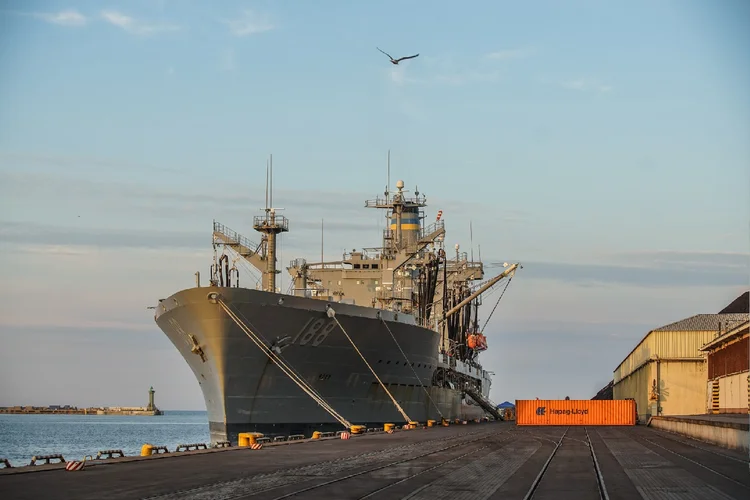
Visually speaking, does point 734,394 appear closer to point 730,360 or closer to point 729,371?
point 729,371

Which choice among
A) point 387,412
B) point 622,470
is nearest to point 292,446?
point 622,470

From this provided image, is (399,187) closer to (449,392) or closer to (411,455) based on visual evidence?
(449,392)

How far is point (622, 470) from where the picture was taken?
22.7m

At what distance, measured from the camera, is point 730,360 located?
49.1 m

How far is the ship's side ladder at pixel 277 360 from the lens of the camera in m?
37.3

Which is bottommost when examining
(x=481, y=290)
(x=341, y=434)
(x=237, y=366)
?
(x=341, y=434)

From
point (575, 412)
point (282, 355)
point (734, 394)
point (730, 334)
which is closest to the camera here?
point (282, 355)

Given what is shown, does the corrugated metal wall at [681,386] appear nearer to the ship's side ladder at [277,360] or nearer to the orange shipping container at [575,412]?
the orange shipping container at [575,412]

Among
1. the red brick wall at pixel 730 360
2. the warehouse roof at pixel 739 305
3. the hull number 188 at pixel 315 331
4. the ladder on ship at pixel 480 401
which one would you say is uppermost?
the warehouse roof at pixel 739 305

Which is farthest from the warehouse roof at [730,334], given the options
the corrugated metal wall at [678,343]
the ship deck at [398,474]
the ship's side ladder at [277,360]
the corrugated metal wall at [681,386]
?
the ship's side ladder at [277,360]

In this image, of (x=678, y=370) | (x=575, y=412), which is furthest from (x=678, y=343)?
(x=575, y=412)

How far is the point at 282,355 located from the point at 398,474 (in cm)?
1893

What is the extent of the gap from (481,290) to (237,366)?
3293 cm

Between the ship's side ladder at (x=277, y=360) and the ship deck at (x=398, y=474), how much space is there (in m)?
7.76
